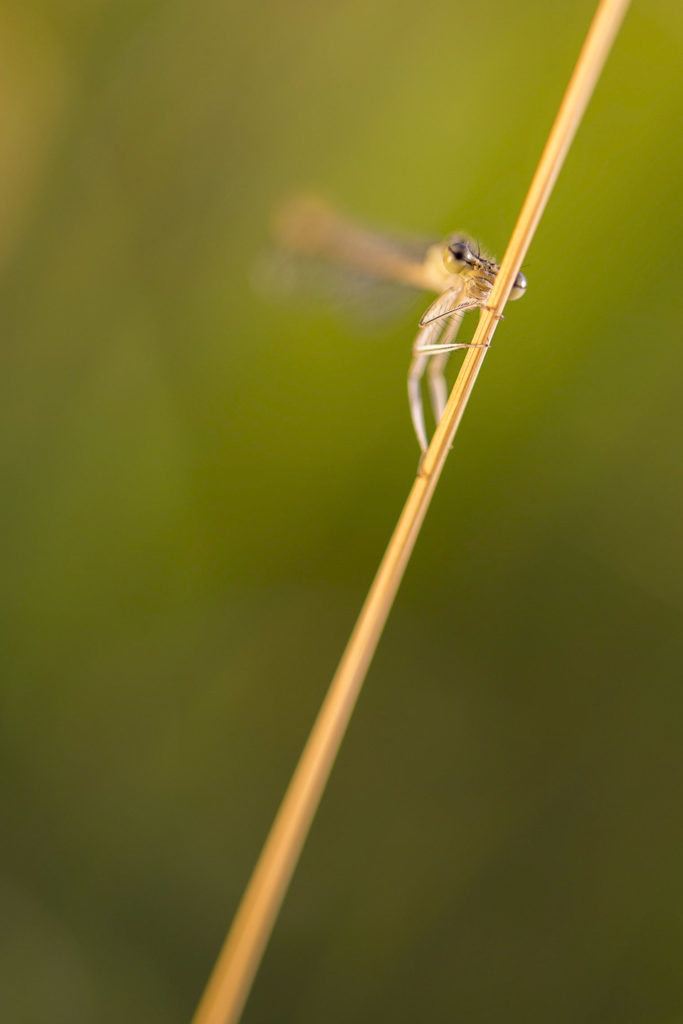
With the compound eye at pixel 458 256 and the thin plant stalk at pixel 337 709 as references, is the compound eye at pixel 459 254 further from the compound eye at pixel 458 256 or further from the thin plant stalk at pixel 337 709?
the thin plant stalk at pixel 337 709

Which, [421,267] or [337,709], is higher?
[421,267]

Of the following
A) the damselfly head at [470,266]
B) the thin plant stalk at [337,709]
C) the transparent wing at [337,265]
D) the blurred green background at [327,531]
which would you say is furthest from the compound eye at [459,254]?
the blurred green background at [327,531]

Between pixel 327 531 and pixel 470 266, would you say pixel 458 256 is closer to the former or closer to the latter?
pixel 470 266

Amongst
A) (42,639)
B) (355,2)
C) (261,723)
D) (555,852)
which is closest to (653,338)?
(355,2)

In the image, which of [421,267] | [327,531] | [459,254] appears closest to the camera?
[459,254]

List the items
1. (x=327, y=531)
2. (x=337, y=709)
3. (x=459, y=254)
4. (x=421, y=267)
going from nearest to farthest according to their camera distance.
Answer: (x=337, y=709)
(x=459, y=254)
(x=421, y=267)
(x=327, y=531)

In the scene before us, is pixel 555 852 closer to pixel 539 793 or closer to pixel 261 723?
pixel 539 793

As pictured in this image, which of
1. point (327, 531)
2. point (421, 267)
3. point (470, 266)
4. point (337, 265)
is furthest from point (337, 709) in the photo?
point (327, 531)
